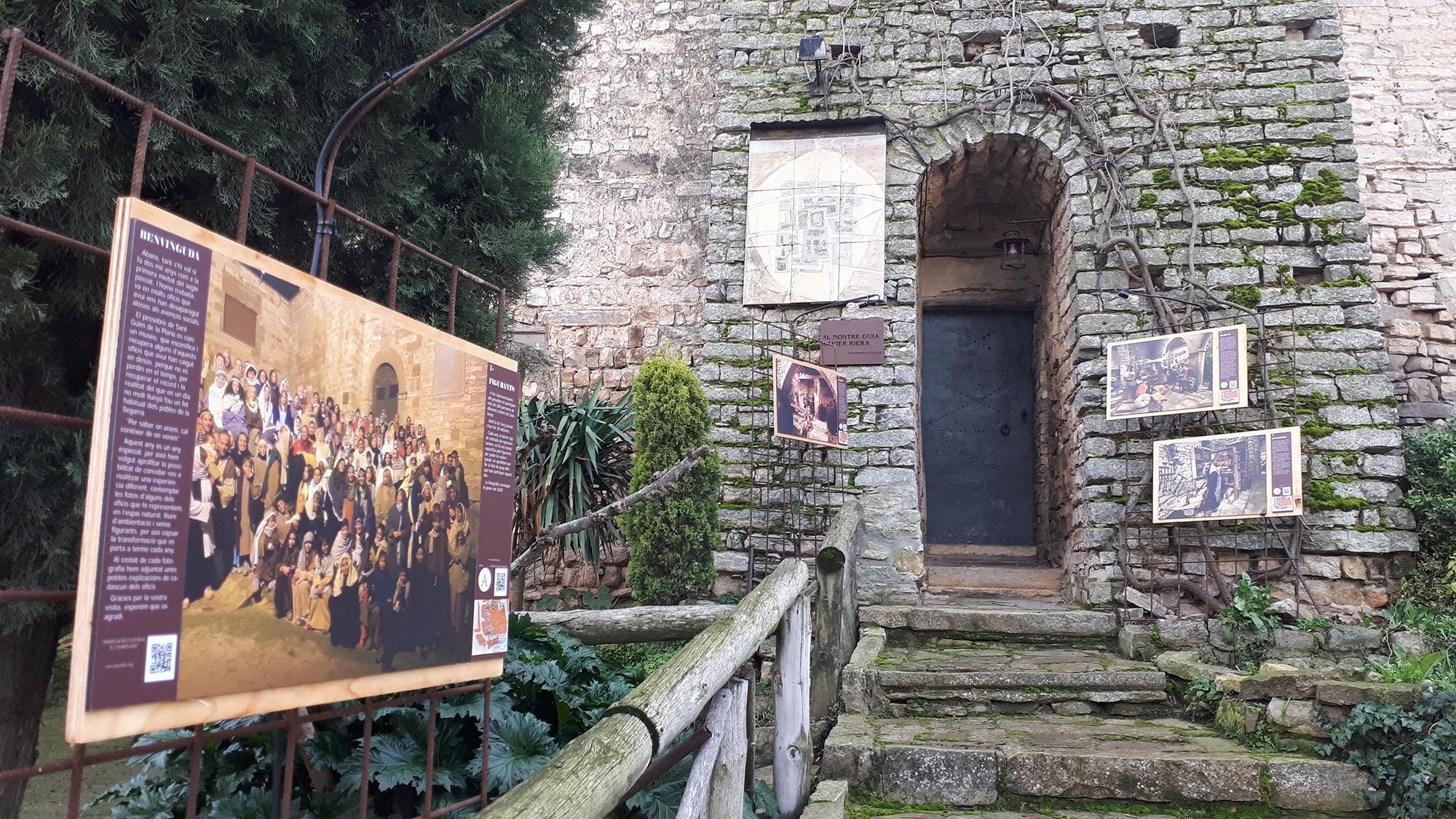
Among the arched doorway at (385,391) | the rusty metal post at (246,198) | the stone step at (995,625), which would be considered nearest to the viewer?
the rusty metal post at (246,198)

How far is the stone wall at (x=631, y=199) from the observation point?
838 centimetres

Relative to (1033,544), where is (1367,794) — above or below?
below

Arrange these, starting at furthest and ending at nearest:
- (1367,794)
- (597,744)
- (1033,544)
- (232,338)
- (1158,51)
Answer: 1. (1033,544)
2. (1158,51)
3. (1367,794)
4. (597,744)
5. (232,338)

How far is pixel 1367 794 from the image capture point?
123 inches

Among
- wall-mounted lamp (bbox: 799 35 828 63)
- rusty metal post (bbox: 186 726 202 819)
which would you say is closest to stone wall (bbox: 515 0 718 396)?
wall-mounted lamp (bbox: 799 35 828 63)

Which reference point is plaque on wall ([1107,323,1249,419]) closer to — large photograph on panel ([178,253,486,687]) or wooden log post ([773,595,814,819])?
wooden log post ([773,595,814,819])

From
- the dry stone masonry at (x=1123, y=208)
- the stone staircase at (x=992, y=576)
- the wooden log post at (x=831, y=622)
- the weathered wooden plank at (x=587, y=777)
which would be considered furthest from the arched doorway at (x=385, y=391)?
the stone staircase at (x=992, y=576)

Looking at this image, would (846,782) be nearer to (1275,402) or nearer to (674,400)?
(674,400)

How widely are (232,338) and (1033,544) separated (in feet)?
24.2

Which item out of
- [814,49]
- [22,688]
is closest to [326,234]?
[22,688]

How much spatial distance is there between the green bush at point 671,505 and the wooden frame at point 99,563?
3.88 metres

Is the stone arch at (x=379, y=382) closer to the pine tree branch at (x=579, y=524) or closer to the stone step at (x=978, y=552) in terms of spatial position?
the pine tree branch at (x=579, y=524)

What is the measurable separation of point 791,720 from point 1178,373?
3.22 meters

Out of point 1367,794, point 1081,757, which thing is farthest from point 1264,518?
point 1081,757
